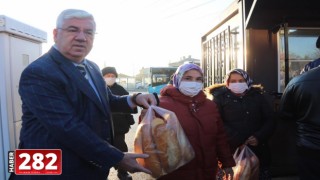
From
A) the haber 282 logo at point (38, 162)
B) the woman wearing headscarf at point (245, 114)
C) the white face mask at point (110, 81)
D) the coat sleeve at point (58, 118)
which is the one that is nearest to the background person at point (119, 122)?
the white face mask at point (110, 81)

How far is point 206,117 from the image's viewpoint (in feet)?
9.85

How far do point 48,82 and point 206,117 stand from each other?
5.30ft

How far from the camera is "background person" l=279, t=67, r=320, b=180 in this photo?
2.92 metres

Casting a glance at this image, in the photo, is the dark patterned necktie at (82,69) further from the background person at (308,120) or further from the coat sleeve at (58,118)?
the background person at (308,120)

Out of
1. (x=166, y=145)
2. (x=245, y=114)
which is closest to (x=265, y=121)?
(x=245, y=114)

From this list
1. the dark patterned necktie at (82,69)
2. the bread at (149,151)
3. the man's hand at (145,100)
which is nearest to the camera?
the dark patterned necktie at (82,69)

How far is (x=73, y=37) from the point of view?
195cm

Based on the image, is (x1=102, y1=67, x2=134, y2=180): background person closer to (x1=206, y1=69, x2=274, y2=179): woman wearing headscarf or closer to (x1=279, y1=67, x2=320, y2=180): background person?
(x1=206, y1=69, x2=274, y2=179): woman wearing headscarf

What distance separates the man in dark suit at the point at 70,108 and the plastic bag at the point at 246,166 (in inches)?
83.1

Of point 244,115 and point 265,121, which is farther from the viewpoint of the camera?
point 265,121

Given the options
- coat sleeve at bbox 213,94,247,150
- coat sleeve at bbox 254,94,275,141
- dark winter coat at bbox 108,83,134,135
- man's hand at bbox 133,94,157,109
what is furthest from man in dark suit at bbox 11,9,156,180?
dark winter coat at bbox 108,83,134,135

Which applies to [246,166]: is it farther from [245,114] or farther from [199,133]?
[199,133]

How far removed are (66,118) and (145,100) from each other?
86cm

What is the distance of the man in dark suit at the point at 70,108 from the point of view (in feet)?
5.65
